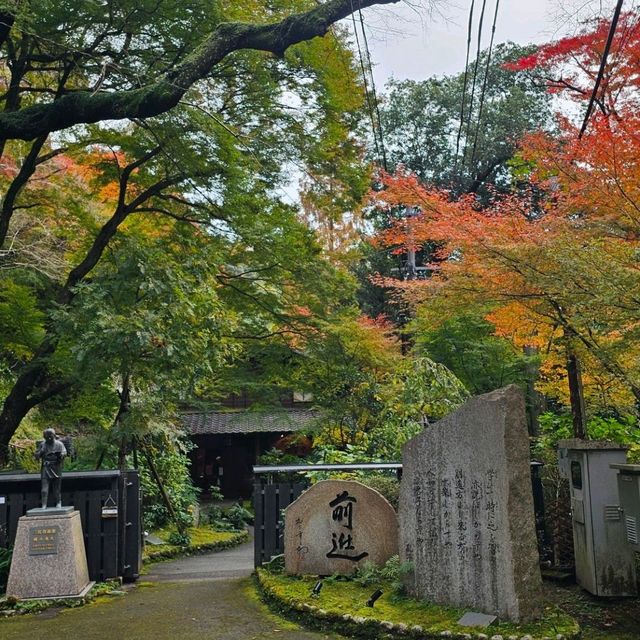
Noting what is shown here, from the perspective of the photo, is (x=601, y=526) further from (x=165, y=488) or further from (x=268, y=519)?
(x=165, y=488)

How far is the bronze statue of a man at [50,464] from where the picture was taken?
28.3 feet

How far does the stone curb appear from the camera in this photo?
1339 cm

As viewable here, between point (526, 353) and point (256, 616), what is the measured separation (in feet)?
41.4

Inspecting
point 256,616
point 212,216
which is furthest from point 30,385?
point 256,616

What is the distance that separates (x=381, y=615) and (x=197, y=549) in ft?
32.9

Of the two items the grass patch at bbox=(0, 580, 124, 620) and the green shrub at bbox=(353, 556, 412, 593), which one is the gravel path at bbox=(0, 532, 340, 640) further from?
the green shrub at bbox=(353, 556, 412, 593)

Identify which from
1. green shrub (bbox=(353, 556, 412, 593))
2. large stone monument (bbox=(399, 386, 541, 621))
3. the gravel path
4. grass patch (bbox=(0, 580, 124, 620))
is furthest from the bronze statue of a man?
large stone monument (bbox=(399, 386, 541, 621))

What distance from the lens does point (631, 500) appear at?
6660 mm

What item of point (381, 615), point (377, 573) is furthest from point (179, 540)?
point (381, 615)

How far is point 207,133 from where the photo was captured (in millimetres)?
9250

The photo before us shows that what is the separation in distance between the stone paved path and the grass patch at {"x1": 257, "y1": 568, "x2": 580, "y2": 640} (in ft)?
0.64

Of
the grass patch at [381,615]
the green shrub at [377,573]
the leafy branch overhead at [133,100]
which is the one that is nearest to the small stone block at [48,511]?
the grass patch at [381,615]

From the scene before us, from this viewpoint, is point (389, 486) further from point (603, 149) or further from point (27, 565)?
point (603, 149)

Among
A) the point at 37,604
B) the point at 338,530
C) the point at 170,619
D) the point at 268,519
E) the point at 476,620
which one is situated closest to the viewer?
the point at 476,620
